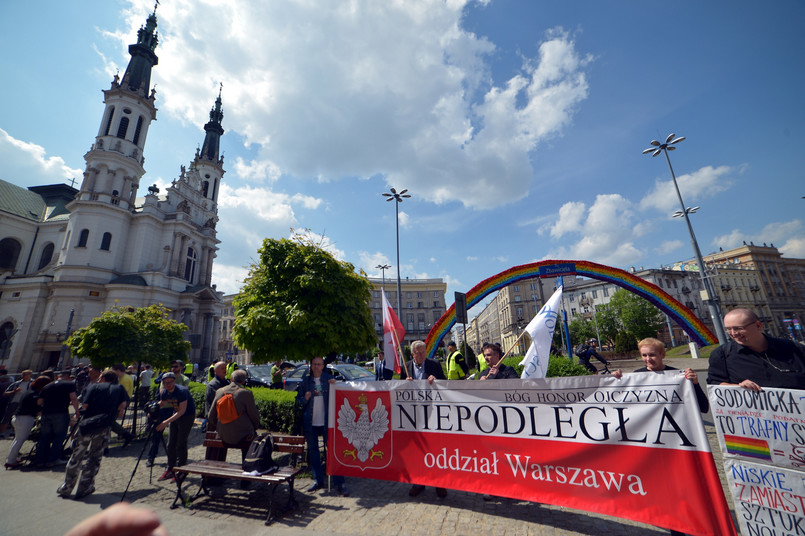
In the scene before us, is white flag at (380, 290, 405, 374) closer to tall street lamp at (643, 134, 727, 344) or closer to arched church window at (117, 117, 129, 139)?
tall street lamp at (643, 134, 727, 344)

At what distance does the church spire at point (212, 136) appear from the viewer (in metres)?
61.9

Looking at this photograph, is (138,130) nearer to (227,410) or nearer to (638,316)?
(227,410)

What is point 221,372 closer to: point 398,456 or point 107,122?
point 398,456

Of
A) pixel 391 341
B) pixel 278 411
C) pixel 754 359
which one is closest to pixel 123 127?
pixel 278 411

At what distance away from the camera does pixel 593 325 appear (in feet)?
204

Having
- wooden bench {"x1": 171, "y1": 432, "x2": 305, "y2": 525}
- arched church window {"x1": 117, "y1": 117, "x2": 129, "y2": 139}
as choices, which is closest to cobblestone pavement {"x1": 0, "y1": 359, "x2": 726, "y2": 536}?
wooden bench {"x1": 171, "y1": 432, "x2": 305, "y2": 525}

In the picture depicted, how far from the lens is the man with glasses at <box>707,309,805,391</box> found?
3.60 meters

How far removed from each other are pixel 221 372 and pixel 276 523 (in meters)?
3.89

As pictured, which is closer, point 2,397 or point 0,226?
point 2,397

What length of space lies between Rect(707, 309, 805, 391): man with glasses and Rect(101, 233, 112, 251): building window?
174 feet

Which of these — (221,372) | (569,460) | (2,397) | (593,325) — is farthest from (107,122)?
(593,325)

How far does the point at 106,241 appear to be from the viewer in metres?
40.5

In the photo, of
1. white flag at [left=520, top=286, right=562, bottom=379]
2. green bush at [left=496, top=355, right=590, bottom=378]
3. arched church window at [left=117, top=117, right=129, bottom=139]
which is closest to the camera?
white flag at [left=520, top=286, right=562, bottom=379]

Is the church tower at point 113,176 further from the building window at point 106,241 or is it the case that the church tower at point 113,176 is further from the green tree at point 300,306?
the green tree at point 300,306
